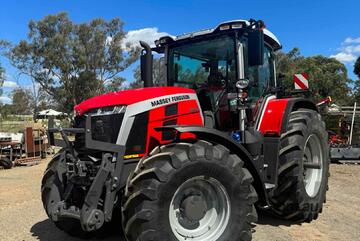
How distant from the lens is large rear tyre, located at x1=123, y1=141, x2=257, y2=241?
3793 millimetres

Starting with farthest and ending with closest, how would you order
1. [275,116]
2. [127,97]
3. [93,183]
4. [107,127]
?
[275,116]
[127,97]
[107,127]
[93,183]

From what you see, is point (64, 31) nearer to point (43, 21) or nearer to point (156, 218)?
point (43, 21)

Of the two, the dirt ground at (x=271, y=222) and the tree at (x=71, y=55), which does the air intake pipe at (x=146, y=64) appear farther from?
the tree at (x=71, y=55)

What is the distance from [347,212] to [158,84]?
356cm

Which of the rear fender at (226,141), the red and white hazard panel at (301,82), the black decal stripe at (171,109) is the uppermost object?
the red and white hazard panel at (301,82)

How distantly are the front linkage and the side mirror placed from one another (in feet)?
6.29

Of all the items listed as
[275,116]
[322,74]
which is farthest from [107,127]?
[322,74]

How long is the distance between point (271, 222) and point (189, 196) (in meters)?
2.18

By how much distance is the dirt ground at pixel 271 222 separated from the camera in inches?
207

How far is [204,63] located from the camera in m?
5.77

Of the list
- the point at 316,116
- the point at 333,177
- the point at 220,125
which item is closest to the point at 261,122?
the point at 220,125

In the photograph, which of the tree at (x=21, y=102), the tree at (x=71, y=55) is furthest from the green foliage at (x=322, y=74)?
the tree at (x=21, y=102)

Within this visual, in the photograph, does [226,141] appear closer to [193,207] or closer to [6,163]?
[193,207]

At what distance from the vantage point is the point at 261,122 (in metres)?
5.77
